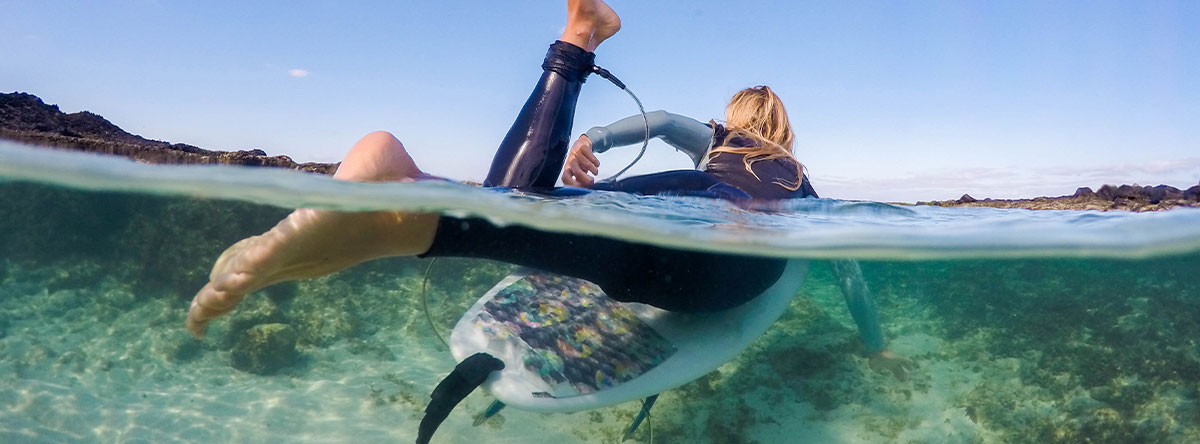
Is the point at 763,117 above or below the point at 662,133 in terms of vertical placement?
above

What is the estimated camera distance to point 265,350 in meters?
8.22

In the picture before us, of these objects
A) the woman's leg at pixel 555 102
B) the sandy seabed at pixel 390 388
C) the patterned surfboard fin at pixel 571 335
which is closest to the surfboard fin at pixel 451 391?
the patterned surfboard fin at pixel 571 335

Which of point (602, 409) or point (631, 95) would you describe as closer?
point (631, 95)

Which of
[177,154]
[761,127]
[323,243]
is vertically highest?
[761,127]

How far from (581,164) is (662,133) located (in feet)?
3.68

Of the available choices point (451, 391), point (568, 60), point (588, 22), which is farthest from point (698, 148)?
point (451, 391)

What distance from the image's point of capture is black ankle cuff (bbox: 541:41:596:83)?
363 centimetres

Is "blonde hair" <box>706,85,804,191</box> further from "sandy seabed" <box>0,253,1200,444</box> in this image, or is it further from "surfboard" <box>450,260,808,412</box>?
"sandy seabed" <box>0,253,1200,444</box>

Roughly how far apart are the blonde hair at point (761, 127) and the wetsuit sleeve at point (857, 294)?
181 centimetres

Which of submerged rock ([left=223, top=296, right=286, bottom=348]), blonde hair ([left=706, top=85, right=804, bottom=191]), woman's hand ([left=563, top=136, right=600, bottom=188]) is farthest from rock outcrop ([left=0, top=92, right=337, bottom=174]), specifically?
blonde hair ([left=706, top=85, right=804, bottom=191])

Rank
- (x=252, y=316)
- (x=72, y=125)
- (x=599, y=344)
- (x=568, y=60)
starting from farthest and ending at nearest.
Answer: (x=72, y=125)
(x=252, y=316)
(x=599, y=344)
(x=568, y=60)

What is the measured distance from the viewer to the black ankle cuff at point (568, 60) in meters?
3.63

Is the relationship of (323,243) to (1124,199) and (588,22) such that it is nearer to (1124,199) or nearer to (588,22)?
(588,22)

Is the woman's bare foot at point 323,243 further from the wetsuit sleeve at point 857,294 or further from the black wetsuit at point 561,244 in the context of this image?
the wetsuit sleeve at point 857,294
